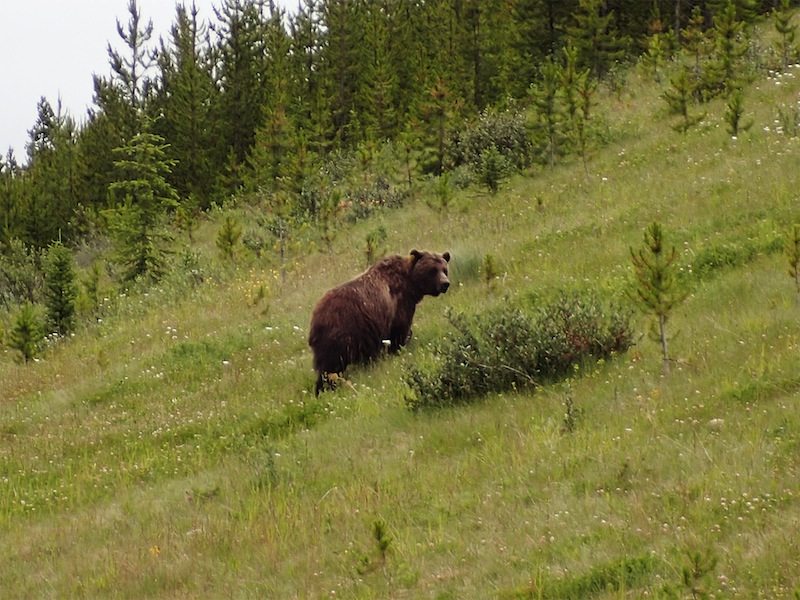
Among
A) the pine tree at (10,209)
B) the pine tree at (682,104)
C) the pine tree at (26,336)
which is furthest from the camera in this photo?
the pine tree at (10,209)

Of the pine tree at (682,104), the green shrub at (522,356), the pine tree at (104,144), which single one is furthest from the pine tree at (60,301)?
the pine tree at (104,144)

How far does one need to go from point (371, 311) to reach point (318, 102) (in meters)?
27.6

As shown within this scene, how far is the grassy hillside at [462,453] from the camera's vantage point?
5305 millimetres

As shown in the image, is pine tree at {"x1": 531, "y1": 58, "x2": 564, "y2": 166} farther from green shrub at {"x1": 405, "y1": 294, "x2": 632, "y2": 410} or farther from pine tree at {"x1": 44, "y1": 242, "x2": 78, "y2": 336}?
green shrub at {"x1": 405, "y1": 294, "x2": 632, "y2": 410}

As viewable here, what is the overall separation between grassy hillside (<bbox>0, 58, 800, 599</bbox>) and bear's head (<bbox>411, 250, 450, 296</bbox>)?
1.51 ft

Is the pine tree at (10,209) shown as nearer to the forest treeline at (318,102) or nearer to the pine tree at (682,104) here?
the forest treeline at (318,102)

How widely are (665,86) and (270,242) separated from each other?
1199 cm

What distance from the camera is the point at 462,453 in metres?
7.51

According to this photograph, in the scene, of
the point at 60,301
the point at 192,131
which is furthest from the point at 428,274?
the point at 192,131

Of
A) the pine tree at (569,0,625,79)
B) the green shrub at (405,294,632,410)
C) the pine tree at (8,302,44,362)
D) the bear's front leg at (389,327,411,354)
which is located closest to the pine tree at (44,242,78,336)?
the pine tree at (8,302,44,362)

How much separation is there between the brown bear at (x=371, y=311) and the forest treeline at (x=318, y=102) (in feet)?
31.9

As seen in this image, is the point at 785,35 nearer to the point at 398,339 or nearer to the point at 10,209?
the point at 398,339

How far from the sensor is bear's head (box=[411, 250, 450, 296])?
40.4 ft

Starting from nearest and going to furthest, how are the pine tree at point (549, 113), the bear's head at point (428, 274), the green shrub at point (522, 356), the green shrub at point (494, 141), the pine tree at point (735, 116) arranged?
the green shrub at point (522, 356) → the bear's head at point (428, 274) → the pine tree at point (735, 116) → the pine tree at point (549, 113) → the green shrub at point (494, 141)
